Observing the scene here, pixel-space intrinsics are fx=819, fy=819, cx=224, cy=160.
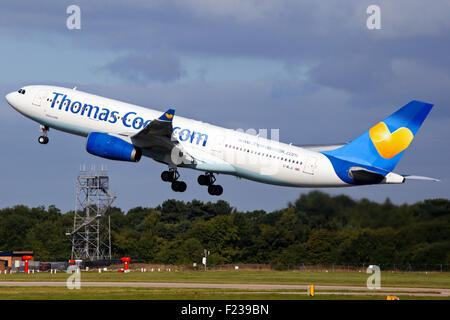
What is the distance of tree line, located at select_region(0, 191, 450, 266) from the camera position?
57594 mm

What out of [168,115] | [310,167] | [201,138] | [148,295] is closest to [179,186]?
[201,138]

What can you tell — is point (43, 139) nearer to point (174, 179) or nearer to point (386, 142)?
point (174, 179)

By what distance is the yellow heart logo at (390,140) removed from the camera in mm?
54469

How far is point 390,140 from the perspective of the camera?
54875 millimetres

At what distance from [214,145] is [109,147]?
24.3 ft

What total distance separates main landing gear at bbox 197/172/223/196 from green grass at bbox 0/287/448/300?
37.1ft

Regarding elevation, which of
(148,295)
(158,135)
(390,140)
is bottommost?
(148,295)

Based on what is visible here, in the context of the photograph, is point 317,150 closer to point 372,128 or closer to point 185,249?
point 372,128

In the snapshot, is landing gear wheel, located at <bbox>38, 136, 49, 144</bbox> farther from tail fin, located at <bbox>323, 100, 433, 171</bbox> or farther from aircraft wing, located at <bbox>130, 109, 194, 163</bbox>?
tail fin, located at <bbox>323, 100, 433, 171</bbox>

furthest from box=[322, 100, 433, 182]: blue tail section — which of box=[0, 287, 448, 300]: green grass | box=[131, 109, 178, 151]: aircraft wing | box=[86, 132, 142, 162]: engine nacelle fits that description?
box=[86, 132, 142, 162]: engine nacelle

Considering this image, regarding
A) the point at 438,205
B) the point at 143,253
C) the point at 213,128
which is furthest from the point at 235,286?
the point at 143,253

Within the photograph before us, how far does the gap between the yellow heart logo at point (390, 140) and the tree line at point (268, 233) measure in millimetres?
3709

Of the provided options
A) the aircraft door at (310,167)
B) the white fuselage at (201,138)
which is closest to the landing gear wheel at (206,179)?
the white fuselage at (201,138)
